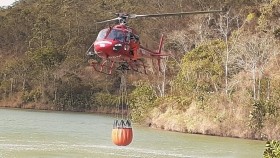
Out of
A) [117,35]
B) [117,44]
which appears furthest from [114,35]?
[117,44]

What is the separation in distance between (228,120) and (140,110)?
822 cm

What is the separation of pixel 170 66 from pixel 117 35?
1244 inches

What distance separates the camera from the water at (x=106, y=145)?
805 inches

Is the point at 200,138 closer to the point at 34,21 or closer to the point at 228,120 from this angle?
the point at 228,120

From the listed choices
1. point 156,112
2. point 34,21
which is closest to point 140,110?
point 156,112

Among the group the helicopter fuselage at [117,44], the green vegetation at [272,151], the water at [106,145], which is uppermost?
the helicopter fuselage at [117,44]

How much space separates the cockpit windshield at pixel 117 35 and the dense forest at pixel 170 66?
53.7 ft

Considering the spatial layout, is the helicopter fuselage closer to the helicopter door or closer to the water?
the helicopter door

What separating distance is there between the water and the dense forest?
1926mm

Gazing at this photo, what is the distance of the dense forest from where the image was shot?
2961cm

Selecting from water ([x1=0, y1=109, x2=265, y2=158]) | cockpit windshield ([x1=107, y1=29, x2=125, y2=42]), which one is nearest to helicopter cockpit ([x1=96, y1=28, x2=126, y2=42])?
cockpit windshield ([x1=107, y1=29, x2=125, y2=42])

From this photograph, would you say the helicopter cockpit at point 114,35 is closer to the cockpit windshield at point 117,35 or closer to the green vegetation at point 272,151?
the cockpit windshield at point 117,35

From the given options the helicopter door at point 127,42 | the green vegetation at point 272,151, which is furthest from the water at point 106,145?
the green vegetation at point 272,151

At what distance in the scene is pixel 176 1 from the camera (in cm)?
5362
